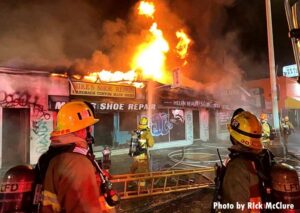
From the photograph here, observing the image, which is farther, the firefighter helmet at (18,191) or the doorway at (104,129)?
the doorway at (104,129)

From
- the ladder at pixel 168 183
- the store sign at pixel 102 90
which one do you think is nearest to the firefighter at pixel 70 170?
the ladder at pixel 168 183

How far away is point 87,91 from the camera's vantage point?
11531 millimetres

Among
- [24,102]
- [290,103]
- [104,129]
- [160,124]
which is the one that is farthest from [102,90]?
[290,103]

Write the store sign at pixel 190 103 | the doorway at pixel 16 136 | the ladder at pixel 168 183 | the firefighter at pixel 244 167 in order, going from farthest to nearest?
the store sign at pixel 190 103 < the doorway at pixel 16 136 < the ladder at pixel 168 183 < the firefighter at pixel 244 167

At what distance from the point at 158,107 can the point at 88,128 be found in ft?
43.6

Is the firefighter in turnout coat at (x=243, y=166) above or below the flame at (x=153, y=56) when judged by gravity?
below

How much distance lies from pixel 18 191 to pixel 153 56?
16.0 m

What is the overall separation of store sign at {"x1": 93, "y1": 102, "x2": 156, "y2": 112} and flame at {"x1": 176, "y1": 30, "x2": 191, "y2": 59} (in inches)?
290

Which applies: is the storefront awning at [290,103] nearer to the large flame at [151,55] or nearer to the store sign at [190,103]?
the store sign at [190,103]

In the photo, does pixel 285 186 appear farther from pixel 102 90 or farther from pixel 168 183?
pixel 102 90

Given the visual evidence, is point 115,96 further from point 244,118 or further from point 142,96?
point 244,118

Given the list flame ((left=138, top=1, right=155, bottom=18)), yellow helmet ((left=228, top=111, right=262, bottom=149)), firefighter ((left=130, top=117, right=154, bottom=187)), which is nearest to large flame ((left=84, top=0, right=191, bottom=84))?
flame ((left=138, top=1, right=155, bottom=18))

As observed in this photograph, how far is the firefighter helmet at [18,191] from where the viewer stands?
6.66 ft

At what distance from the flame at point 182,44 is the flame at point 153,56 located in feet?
7.08
